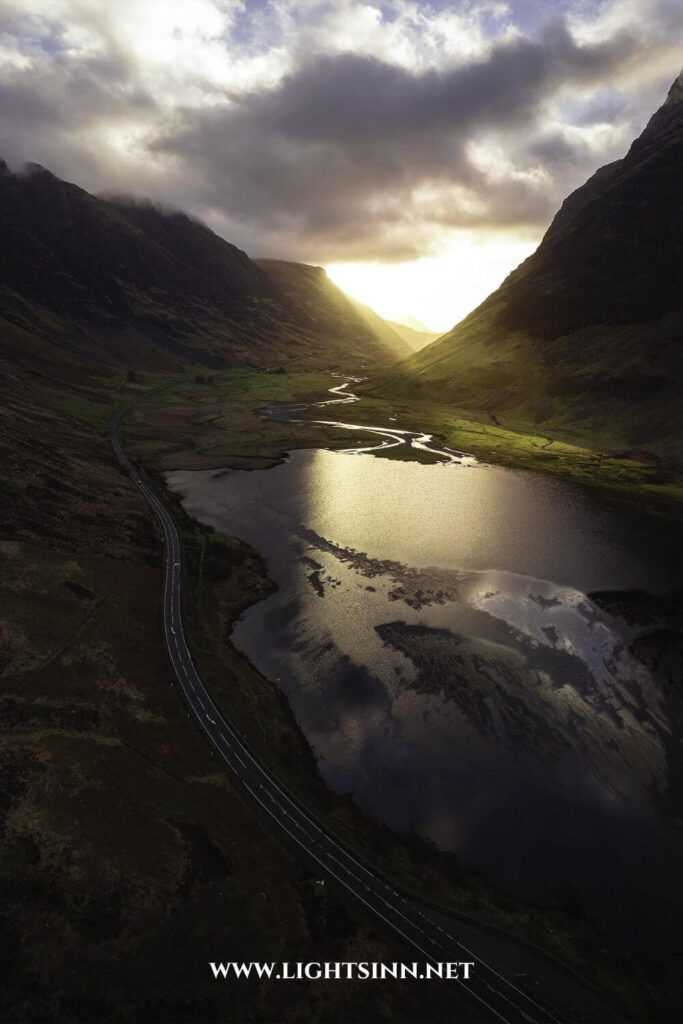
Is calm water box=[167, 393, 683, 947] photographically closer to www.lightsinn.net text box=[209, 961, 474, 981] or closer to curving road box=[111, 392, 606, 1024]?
curving road box=[111, 392, 606, 1024]

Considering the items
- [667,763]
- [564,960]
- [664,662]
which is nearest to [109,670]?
[564,960]

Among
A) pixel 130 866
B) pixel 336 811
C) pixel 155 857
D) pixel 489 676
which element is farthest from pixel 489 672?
pixel 130 866

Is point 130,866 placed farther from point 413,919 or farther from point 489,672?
point 489,672

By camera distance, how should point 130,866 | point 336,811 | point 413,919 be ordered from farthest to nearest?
1. point 336,811
2. point 130,866
3. point 413,919

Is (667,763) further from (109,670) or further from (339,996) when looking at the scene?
(109,670)

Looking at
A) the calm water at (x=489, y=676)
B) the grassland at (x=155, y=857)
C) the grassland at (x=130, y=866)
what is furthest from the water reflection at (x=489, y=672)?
the grassland at (x=130, y=866)

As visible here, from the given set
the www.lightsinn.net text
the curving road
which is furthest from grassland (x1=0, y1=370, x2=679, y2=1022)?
the curving road
